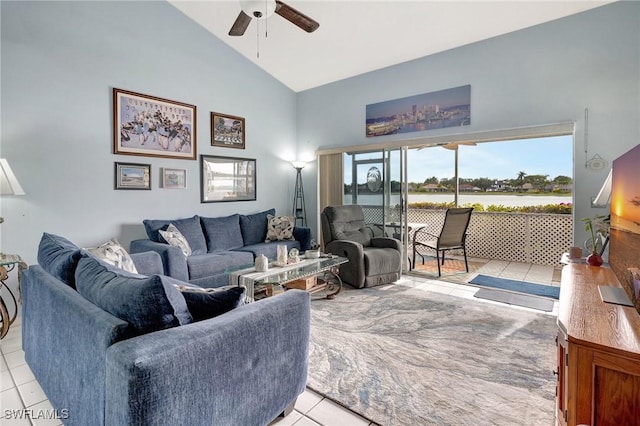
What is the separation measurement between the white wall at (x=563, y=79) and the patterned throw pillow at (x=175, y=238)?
334 centimetres

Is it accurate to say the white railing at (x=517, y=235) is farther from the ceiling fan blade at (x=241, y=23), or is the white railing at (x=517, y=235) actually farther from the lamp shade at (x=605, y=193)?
the ceiling fan blade at (x=241, y=23)

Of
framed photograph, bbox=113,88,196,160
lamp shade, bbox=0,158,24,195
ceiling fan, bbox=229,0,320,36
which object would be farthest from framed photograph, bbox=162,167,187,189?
ceiling fan, bbox=229,0,320,36

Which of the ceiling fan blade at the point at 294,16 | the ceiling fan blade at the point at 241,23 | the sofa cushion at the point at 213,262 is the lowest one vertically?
the sofa cushion at the point at 213,262

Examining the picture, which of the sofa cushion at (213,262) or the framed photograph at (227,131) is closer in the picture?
the sofa cushion at (213,262)

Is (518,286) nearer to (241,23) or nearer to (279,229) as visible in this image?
(279,229)

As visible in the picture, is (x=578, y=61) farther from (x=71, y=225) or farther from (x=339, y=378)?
(x=71, y=225)

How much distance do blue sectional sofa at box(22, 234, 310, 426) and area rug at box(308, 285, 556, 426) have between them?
513mm

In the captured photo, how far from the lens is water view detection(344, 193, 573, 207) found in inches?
207

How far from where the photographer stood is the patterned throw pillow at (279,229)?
4895mm

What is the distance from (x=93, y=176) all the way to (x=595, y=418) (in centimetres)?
443

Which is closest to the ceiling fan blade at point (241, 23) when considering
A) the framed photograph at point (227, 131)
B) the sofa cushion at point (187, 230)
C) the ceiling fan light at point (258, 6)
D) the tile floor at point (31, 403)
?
the ceiling fan light at point (258, 6)

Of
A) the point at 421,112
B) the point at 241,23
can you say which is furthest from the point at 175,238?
the point at 421,112

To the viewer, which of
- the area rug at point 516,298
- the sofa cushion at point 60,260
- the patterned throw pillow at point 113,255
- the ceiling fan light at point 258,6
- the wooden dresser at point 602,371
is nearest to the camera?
the wooden dresser at point 602,371

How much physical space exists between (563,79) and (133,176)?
16.5 ft
